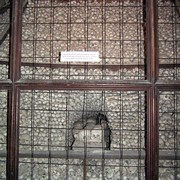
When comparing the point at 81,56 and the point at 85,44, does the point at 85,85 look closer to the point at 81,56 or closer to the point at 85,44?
the point at 81,56

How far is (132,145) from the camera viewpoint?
127 inches

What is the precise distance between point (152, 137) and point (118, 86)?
0.31 metres

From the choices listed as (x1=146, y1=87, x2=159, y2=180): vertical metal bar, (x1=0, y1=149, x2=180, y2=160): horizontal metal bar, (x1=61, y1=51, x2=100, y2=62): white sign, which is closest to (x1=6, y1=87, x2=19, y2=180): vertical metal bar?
(x1=61, y1=51, x2=100, y2=62): white sign

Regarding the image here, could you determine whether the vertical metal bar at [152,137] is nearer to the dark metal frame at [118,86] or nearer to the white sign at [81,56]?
the dark metal frame at [118,86]

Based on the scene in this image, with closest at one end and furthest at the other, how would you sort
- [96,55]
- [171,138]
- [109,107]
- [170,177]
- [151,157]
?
1. [151,157]
2. [96,55]
3. [170,177]
4. [171,138]
5. [109,107]

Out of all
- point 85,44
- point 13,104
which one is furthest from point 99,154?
point 13,104

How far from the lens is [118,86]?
3.87ft

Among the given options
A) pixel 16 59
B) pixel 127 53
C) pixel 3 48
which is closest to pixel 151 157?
pixel 16 59

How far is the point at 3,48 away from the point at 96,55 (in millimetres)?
2447

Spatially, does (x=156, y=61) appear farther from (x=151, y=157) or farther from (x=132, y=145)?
(x=132, y=145)

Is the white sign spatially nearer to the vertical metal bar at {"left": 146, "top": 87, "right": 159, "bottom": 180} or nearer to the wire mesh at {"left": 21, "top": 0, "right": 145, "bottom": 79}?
the vertical metal bar at {"left": 146, "top": 87, "right": 159, "bottom": 180}

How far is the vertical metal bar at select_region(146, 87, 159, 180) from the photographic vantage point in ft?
3.74

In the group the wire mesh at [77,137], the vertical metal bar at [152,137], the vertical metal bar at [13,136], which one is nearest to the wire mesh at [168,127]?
the wire mesh at [77,137]

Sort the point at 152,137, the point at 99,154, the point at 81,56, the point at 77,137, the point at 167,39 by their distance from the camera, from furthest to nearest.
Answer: the point at 167,39
the point at 77,137
the point at 99,154
the point at 81,56
the point at 152,137
